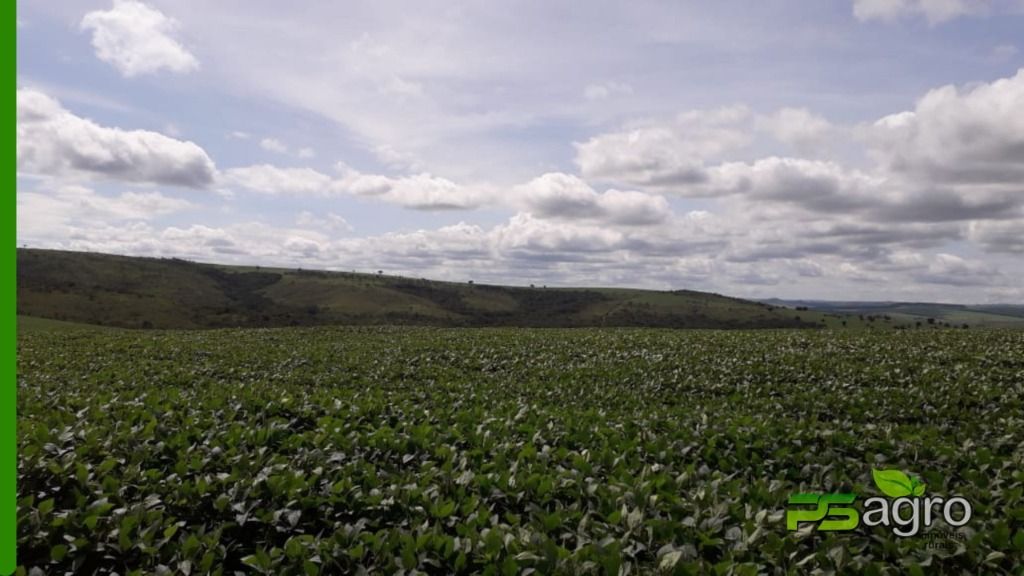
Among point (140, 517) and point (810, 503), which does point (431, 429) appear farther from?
point (810, 503)

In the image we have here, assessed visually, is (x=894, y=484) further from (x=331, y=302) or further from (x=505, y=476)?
(x=331, y=302)

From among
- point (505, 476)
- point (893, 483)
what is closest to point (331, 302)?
point (505, 476)

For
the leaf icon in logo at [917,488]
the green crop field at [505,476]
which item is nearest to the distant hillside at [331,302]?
the green crop field at [505,476]

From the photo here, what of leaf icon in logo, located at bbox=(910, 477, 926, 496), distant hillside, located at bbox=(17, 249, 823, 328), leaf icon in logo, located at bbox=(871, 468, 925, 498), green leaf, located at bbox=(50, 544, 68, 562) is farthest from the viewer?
distant hillside, located at bbox=(17, 249, 823, 328)

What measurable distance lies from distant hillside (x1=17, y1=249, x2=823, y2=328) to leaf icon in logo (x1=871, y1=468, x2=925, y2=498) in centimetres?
10029

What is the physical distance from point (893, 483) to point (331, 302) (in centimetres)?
16681

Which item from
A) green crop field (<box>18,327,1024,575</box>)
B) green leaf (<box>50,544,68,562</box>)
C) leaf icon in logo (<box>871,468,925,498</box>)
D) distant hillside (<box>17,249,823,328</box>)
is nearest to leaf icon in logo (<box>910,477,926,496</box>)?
leaf icon in logo (<box>871,468,925,498</box>)

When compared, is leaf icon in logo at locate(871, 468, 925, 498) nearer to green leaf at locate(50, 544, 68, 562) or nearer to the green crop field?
the green crop field

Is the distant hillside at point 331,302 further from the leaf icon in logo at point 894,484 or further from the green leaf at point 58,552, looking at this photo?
the leaf icon in logo at point 894,484

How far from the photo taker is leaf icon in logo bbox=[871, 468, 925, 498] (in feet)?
22.1

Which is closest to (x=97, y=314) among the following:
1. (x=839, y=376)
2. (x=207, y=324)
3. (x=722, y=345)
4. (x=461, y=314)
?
(x=207, y=324)

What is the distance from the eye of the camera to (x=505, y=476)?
6828mm

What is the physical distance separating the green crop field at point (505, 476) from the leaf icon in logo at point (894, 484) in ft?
Answer: 0.82

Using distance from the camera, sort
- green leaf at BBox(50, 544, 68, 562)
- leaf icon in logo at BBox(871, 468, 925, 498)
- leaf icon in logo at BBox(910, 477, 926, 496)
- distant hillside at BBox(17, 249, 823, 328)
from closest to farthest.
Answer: green leaf at BBox(50, 544, 68, 562)
leaf icon in logo at BBox(910, 477, 926, 496)
leaf icon in logo at BBox(871, 468, 925, 498)
distant hillside at BBox(17, 249, 823, 328)
